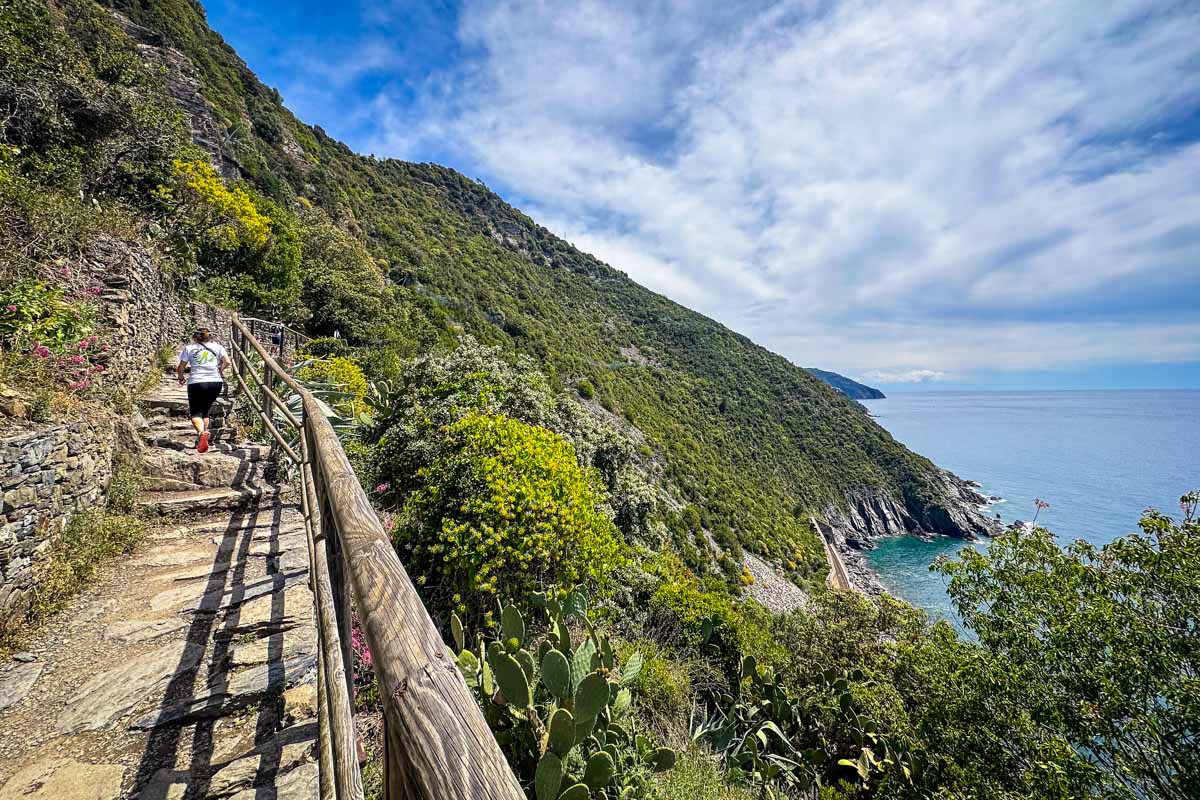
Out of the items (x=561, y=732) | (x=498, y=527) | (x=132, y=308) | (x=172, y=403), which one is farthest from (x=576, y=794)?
(x=132, y=308)

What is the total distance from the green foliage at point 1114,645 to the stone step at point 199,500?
1255 centimetres

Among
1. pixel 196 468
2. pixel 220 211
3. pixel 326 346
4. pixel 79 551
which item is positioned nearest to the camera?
pixel 79 551

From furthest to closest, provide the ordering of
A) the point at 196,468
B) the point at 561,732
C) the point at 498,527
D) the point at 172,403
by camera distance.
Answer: the point at 172,403 → the point at 498,527 → the point at 196,468 → the point at 561,732

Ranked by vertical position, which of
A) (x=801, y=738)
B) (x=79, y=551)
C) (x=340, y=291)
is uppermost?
(x=340, y=291)

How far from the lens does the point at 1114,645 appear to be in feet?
27.1

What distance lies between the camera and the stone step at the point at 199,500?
3957mm

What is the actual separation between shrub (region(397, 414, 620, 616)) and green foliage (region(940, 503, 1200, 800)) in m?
9.27

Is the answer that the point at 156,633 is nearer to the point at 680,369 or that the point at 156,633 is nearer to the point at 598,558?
the point at 598,558

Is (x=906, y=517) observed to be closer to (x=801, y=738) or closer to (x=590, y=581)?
(x=801, y=738)

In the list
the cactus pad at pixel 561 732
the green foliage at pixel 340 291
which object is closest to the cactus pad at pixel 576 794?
the cactus pad at pixel 561 732

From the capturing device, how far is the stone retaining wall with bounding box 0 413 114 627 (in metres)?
2.82

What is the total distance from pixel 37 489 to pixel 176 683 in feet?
7.59

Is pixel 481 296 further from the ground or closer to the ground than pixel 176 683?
further from the ground

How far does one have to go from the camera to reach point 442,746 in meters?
0.66
